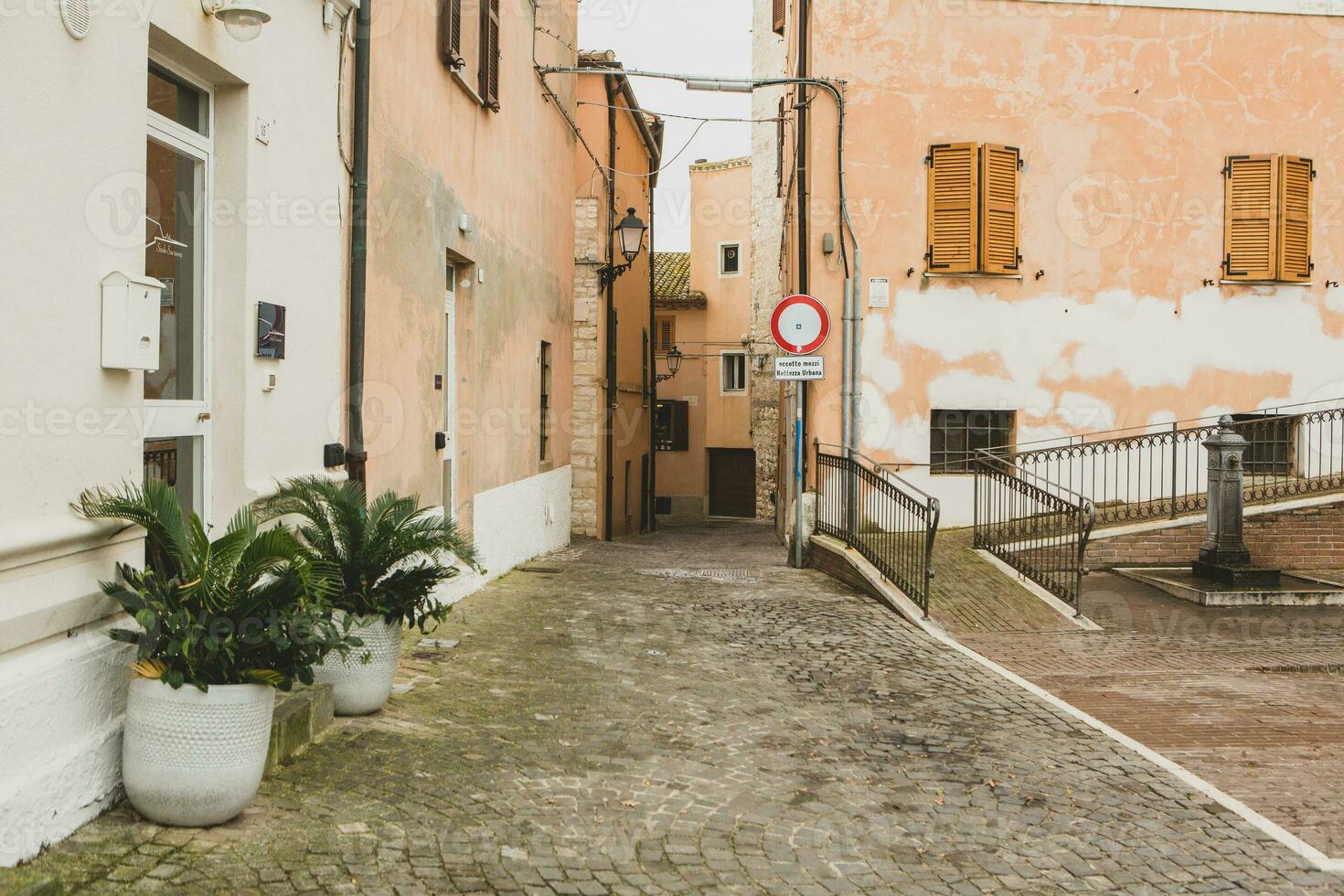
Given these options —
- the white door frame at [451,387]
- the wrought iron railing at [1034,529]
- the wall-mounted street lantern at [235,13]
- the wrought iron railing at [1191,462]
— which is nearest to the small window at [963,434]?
the wrought iron railing at [1191,462]

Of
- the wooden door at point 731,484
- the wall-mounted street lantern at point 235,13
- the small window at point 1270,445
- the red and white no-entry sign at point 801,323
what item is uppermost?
the wall-mounted street lantern at point 235,13

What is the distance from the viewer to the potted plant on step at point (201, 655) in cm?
384

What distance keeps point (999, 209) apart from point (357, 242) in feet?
30.8

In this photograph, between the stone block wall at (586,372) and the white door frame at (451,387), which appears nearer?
A: the white door frame at (451,387)

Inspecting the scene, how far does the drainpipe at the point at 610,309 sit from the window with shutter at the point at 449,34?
8942 mm

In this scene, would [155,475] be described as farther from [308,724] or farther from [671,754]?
[671,754]

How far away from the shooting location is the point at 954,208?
45.8 feet

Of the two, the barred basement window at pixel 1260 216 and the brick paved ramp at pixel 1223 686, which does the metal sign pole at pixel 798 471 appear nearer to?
the brick paved ramp at pixel 1223 686

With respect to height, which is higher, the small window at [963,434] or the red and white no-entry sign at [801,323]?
the red and white no-entry sign at [801,323]

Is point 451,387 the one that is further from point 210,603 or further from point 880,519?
point 210,603

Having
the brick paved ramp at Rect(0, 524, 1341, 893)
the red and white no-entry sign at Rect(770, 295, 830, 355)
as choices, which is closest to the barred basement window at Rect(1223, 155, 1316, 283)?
the red and white no-entry sign at Rect(770, 295, 830, 355)

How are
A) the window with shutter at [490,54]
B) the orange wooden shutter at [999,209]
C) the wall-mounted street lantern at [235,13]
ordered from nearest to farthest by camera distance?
the wall-mounted street lantern at [235,13]
the window with shutter at [490,54]
the orange wooden shutter at [999,209]

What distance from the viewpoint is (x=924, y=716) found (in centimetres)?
628

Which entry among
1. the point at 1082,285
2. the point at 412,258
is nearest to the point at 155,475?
the point at 412,258
